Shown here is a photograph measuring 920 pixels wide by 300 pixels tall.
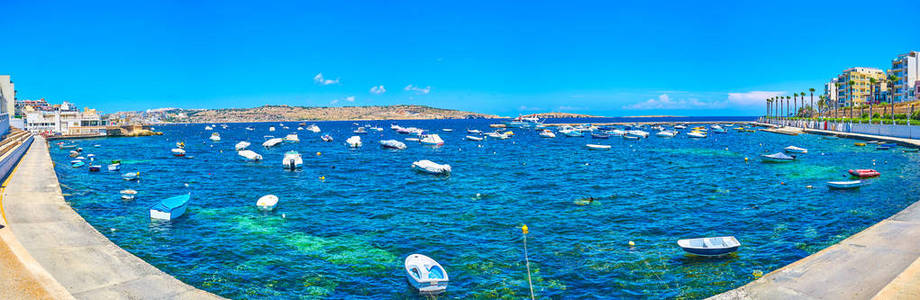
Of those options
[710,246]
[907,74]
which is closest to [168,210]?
[710,246]

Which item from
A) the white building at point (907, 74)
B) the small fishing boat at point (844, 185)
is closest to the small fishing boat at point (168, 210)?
the small fishing boat at point (844, 185)

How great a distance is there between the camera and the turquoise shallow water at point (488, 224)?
18.8 meters

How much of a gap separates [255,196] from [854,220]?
37045 millimetres

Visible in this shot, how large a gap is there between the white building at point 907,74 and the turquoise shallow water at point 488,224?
365 feet

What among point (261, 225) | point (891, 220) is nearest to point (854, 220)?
point (891, 220)

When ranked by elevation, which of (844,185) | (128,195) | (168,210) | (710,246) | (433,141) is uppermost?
(433,141)

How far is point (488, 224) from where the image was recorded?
1088 inches

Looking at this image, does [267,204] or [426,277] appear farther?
[267,204]

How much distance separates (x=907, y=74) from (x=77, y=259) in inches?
6967

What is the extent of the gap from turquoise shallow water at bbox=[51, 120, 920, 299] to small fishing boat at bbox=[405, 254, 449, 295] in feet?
1.54

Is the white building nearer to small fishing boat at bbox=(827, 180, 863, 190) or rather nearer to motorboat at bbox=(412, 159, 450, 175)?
small fishing boat at bbox=(827, 180, 863, 190)

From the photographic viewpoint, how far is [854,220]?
2677 centimetres

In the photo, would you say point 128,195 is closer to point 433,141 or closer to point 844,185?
point 844,185

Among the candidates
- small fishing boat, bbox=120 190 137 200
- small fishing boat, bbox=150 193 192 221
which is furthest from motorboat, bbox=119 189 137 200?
small fishing boat, bbox=150 193 192 221
